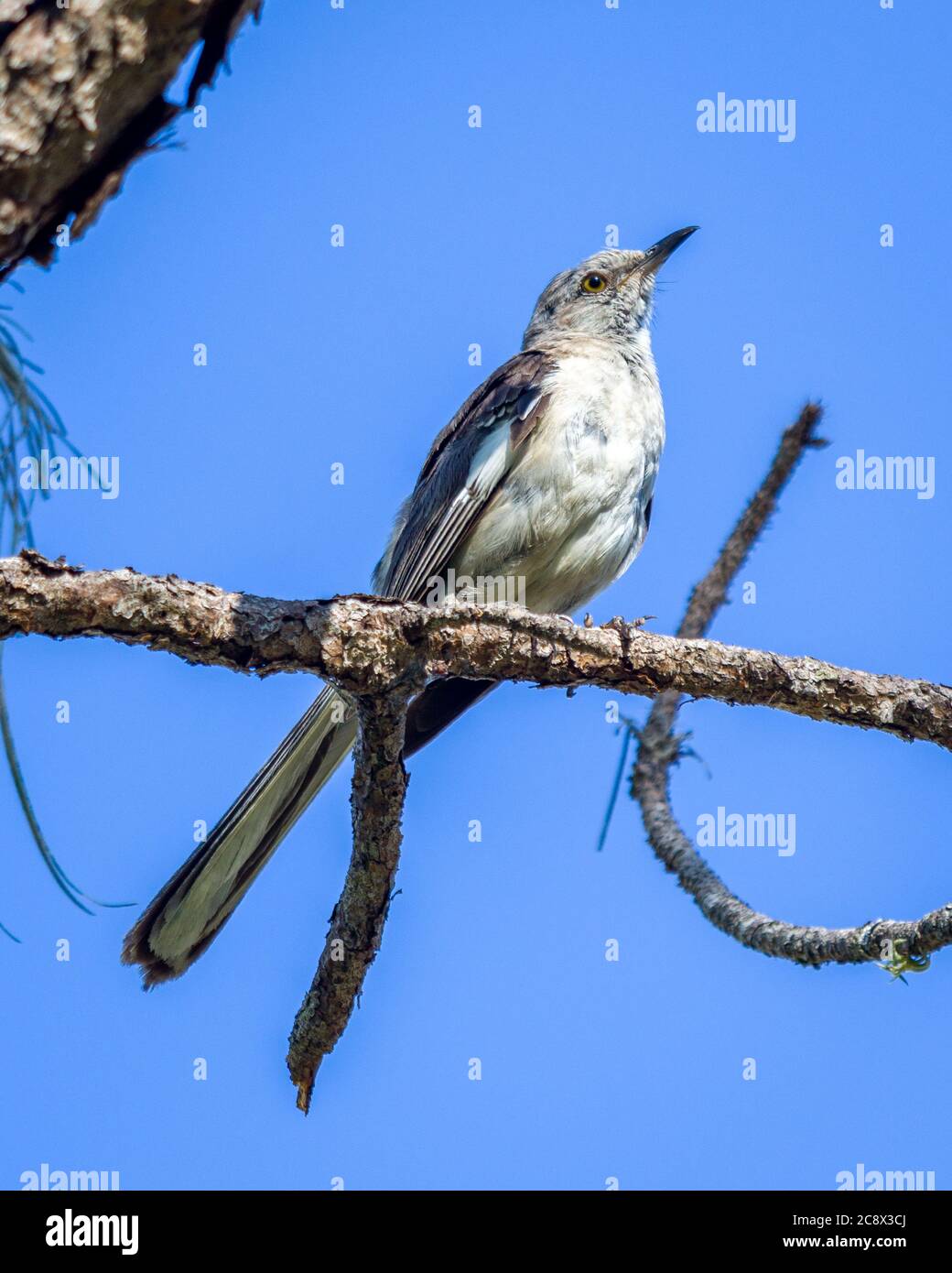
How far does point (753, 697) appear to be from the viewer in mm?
4195

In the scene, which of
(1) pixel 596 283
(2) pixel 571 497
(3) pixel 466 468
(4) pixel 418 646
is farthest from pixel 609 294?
(4) pixel 418 646

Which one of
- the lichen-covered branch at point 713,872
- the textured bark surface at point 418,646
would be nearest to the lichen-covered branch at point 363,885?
the textured bark surface at point 418,646

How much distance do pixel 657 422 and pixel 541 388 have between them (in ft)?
2.01

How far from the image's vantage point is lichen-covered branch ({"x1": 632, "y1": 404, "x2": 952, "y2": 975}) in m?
3.99

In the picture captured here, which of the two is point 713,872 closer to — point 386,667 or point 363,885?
point 363,885

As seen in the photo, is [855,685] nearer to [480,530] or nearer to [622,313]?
[480,530]

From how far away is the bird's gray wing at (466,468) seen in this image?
6125 mm

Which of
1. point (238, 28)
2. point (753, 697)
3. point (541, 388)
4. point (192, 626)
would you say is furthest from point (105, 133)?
point (541, 388)

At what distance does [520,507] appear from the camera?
5.99 meters

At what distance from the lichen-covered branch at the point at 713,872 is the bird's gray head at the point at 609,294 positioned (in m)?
1.66

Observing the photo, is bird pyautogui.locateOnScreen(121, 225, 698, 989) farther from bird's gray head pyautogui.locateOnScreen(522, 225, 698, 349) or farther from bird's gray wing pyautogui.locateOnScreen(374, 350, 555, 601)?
bird's gray head pyautogui.locateOnScreen(522, 225, 698, 349)

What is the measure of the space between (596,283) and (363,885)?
15.7 feet

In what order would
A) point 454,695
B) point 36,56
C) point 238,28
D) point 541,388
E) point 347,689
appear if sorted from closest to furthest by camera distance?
point 36,56 < point 238,28 < point 347,689 < point 454,695 < point 541,388

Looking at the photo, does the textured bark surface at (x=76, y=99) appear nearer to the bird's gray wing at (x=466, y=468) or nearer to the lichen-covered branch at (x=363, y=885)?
the lichen-covered branch at (x=363, y=885)
